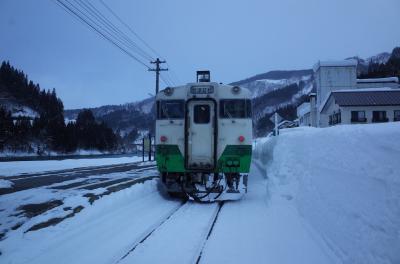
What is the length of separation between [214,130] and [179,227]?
377 centimetres

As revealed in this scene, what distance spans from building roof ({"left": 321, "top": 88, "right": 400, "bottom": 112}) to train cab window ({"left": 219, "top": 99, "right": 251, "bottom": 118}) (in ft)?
92.4

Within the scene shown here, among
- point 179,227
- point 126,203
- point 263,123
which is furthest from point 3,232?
point 263,123

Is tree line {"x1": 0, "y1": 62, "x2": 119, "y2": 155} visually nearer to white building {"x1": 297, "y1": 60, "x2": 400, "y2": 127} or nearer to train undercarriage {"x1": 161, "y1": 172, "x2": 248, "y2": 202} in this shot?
white building {"x1": 297, "y1": 60, "x2": 400, "y2": 127}

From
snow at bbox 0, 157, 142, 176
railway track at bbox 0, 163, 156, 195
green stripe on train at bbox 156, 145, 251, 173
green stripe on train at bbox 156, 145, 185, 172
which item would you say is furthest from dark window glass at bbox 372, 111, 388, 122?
green stripe on train at bbox 156, 145, 185, 172

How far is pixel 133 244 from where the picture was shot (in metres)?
5.82

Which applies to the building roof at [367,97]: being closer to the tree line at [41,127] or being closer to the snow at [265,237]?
the snow at [265,237]

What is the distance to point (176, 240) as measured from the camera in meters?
6.12

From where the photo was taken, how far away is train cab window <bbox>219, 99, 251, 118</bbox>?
10344 millimetres

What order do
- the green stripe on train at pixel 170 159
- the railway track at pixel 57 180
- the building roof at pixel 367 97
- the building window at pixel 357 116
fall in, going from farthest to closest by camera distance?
1. the building window at pixel 357 116
2. the building roof at pixel 367 97
3. the railway track at pixel 57 180
4. the green stripe on train at pixel 170 159

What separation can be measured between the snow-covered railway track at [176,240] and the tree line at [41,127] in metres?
47.2

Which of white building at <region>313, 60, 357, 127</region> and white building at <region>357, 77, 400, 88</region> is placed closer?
white building at <region>357, 77, 400, 88</region>

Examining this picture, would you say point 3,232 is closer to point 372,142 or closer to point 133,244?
point 133,244

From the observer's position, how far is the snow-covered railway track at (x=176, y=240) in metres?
5.20

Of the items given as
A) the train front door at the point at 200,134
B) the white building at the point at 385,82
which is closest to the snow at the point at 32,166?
the train front door at the point at 200,134
